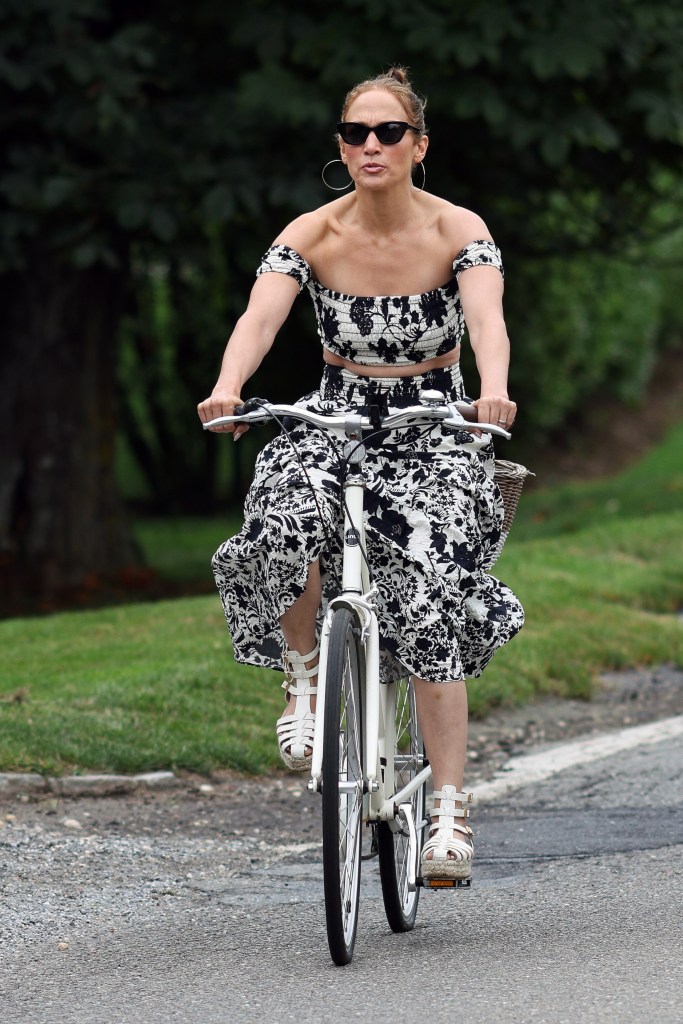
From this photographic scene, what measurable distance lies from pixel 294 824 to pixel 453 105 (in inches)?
209

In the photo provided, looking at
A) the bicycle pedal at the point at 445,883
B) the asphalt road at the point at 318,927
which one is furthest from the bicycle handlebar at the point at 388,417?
the asphalt road at the point at 318,927

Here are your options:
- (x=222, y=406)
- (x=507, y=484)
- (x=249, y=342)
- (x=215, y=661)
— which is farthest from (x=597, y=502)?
(x=222, y=406)

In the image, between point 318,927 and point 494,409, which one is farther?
point 318,927

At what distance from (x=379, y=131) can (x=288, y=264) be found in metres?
0.41

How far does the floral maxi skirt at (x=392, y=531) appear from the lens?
13.4ft

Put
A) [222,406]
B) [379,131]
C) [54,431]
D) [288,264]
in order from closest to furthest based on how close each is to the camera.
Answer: [222,406] → [379,131] → [288,264] → [54,431]

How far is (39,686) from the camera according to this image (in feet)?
23.0

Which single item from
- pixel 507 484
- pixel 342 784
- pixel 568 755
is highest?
pixel 507 484

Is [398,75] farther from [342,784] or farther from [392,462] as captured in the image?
→ [342,784]

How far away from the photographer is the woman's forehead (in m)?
4.27

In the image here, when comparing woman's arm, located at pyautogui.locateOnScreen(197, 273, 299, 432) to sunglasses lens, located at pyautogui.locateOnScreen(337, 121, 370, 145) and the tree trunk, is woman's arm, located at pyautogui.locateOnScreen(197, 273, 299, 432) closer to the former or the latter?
sunglasses lens, located at pyautogui.locateOnScreen(337, 121, 370, 145)

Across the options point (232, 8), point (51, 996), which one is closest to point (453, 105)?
point (232, 8)

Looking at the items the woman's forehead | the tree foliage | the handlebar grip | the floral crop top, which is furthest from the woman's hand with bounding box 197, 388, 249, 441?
the tree foliage

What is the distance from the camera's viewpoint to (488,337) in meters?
4.16
